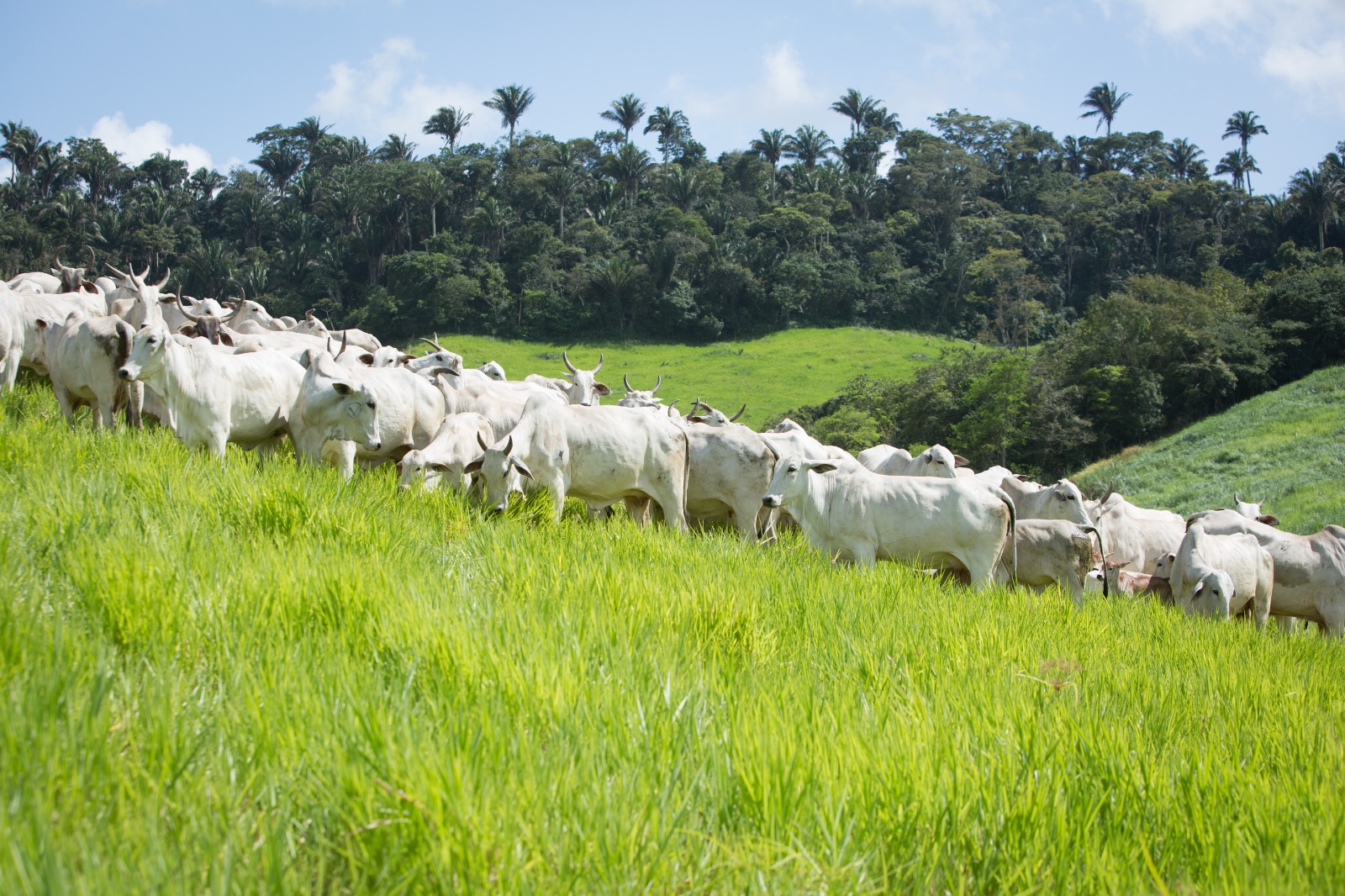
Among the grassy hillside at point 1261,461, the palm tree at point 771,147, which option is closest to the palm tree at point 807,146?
the palm tree at point 771,147

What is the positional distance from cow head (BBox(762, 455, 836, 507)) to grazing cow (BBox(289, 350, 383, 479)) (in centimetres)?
394

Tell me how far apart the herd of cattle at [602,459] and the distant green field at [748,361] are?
39.0 metres

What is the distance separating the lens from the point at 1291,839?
270 cm

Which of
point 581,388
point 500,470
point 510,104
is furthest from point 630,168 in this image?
point 500,470

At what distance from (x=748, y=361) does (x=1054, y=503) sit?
51.2 metres

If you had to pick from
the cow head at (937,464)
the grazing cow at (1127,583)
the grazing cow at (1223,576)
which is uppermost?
the cow head at (937,464)

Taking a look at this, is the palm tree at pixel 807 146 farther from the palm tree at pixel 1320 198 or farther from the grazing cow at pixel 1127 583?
the grazing cow at pixel 1127 583

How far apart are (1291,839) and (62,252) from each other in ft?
232

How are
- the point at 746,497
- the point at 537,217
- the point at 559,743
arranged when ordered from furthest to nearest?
the point at 537,217 < the point at 746,497 < the point at 559,743

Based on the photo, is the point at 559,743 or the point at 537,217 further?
the point at 537,217

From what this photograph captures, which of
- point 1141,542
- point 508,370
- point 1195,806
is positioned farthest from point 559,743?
point 508,370

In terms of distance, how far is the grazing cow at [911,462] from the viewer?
44.7 ft

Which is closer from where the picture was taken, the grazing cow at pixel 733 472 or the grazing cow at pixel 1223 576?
the grazing cow at pixel 1223 576

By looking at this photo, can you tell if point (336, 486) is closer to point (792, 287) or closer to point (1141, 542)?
point (1141, 542)
